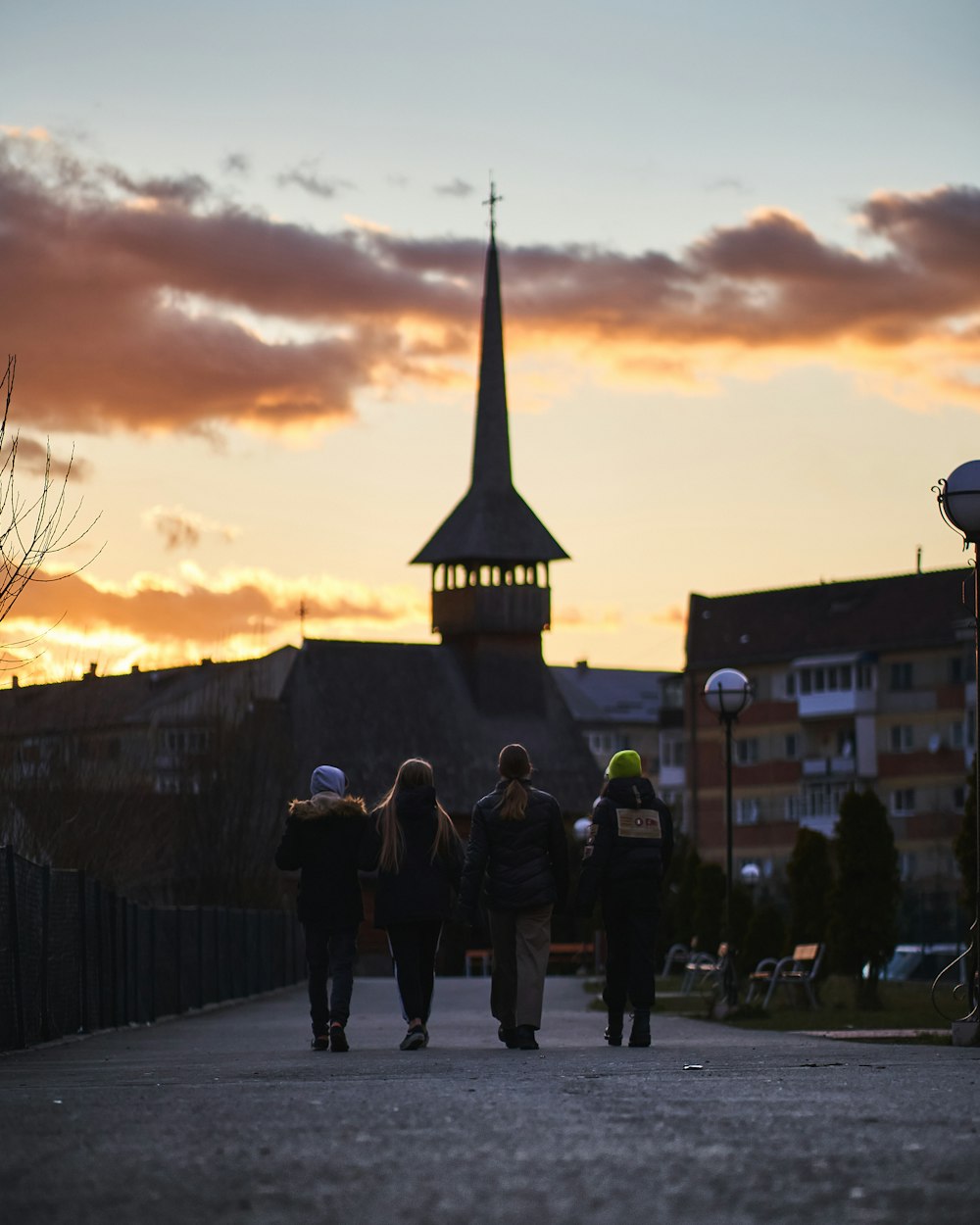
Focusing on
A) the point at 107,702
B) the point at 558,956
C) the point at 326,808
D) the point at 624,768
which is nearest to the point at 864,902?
the point at 624,768

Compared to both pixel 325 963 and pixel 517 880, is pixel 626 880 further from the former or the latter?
pixel 325 963

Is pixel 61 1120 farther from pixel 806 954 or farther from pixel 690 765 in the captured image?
pixel 690 765

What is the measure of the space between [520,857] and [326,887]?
127cm

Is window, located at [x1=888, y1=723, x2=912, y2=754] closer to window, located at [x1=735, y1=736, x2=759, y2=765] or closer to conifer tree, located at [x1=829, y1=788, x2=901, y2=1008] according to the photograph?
window, located at [x1=735, y1=736, x2=759, y2=765]

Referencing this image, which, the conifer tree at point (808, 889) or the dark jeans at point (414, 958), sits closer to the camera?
the dark jeans at point (414, 958)

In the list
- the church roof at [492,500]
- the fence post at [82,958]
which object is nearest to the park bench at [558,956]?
the church roof at [492,500]

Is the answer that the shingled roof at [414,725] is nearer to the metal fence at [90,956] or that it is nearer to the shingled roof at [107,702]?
the shingled roof at [107,702]

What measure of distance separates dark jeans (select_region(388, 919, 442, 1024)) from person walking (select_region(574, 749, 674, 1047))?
1080mm

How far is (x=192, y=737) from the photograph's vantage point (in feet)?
200

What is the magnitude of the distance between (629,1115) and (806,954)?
20190 mm

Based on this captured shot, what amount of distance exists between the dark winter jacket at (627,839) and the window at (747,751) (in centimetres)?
9222

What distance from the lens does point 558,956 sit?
81.3m

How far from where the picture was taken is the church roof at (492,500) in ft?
290

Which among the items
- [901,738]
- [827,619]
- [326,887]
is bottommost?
[326,887]
